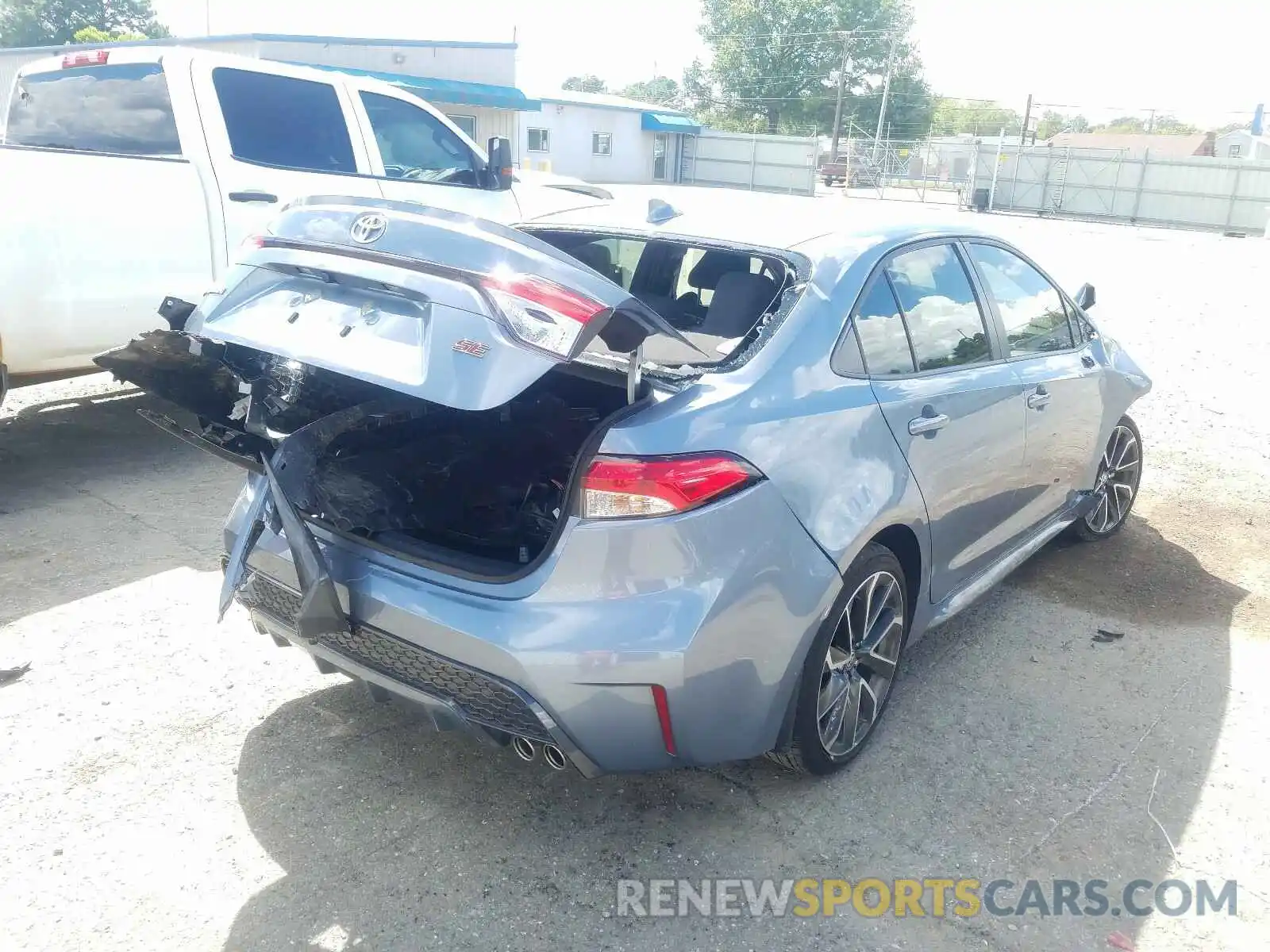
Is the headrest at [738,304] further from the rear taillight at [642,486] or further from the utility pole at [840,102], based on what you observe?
the utility pole at [840,102]

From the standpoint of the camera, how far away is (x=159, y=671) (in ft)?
12.1

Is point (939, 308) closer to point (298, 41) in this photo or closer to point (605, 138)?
point (298, 41)

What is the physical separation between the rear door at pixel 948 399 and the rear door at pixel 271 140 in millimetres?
3883

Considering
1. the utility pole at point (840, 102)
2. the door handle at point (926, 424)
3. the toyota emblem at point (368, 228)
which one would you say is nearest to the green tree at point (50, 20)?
the utility pole at point (840, 102)

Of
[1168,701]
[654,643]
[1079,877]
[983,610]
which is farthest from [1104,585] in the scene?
[654,643]

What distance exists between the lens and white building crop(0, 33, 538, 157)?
82.1 ft

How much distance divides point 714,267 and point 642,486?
4.21ft

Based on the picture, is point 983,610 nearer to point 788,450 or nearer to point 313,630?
point 788,450

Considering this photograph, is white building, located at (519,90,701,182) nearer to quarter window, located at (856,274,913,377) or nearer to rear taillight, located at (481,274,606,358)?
quarter window, located at (856,274,913,377)

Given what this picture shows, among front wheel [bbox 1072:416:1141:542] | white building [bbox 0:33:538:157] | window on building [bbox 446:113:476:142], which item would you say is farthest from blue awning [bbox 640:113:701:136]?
front wheel [bbox 1072:416:1141:542]

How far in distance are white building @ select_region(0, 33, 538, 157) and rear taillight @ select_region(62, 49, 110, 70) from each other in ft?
66.1

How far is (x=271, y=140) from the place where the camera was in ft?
20.6

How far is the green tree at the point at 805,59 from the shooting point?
63.0m

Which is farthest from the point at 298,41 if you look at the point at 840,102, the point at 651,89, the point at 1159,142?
the point at 651,89
